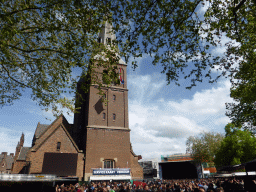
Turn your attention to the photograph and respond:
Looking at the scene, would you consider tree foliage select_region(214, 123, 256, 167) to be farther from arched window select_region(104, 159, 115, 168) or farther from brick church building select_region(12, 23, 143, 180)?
arched window select_region(104, 159, 115, 168)

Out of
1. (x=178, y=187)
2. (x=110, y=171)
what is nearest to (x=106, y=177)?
(x=110, y=171)

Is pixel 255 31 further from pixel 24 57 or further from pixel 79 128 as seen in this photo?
pixel 79 128

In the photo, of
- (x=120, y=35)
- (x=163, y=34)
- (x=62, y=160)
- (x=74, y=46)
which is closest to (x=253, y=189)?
(x=163, y=34)

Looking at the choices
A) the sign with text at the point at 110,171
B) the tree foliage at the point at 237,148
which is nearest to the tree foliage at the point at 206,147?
the tree foliage at the point at 237,148

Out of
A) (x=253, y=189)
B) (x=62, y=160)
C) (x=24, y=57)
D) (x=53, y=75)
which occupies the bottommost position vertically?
(x=253, y=189)

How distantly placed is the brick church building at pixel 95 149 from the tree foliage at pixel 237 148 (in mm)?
18908

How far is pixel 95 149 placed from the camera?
98.6 feet

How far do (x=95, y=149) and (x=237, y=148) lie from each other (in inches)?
1109

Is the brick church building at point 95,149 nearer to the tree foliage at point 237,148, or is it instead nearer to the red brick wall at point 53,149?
the red brick wall at point 53,149

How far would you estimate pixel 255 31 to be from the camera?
9664mm

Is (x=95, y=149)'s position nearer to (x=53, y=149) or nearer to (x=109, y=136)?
(x=109, y=136)

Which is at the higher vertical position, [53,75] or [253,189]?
[53,75]

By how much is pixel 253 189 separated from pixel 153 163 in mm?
54358

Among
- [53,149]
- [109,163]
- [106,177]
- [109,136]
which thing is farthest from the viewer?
[109,136]
